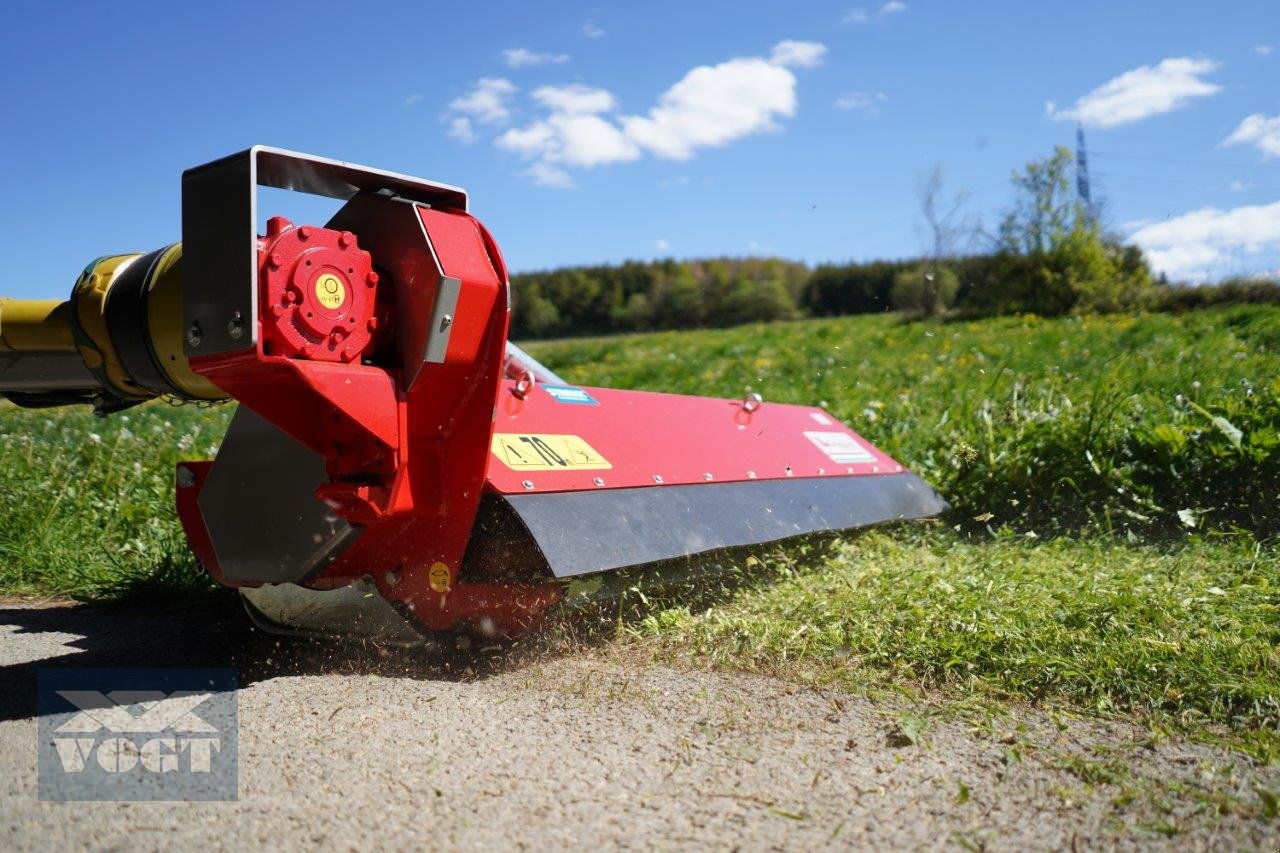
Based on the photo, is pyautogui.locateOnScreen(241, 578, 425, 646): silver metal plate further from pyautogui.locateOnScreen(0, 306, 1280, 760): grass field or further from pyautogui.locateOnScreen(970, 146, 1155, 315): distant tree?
pyautogui.locateOnScreen(970, 146, 1155, 315): distant tree

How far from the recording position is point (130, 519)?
4.63m

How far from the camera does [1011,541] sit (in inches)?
168

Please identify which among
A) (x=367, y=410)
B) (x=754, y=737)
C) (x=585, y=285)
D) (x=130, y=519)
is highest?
(x=585, y=285)

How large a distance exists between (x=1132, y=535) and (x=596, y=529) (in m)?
2.47

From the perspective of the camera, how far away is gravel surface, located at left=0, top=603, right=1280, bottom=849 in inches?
69.6

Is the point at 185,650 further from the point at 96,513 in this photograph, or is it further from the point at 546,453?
the point at 96,513

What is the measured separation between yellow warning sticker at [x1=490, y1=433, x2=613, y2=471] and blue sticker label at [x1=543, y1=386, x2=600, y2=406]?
0.21 metres

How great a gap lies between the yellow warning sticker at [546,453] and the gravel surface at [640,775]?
1.77 ft

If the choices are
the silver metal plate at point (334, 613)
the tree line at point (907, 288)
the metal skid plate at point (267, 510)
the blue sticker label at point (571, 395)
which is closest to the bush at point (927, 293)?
the tree line at point (907, 288)

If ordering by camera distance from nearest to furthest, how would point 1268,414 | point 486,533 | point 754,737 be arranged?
point 754,737, point 486,533, point 1268,414

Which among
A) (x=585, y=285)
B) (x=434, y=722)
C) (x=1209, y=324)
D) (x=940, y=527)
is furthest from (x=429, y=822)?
(x=585, y=285)

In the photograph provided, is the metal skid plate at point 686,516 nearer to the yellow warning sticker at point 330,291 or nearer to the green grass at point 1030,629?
the green grass at point 1030,629

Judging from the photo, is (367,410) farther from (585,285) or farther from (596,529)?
(585,285)

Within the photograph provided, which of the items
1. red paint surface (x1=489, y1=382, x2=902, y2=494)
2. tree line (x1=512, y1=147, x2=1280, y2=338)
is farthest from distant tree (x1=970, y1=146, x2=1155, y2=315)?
red paint surface (x1=489, y1=382, x2=902, y2=494)
